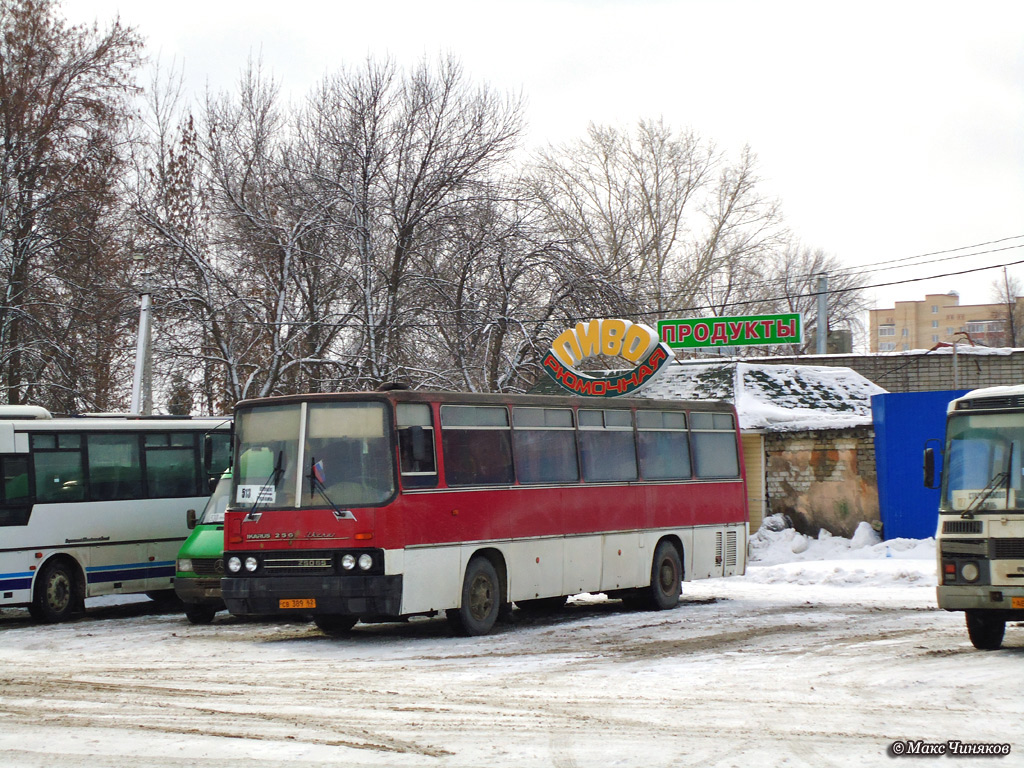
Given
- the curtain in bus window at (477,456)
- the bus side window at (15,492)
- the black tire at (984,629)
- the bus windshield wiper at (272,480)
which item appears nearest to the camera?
the black tire at (984,629)

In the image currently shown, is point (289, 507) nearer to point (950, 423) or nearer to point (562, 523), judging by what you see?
point (562, 523)

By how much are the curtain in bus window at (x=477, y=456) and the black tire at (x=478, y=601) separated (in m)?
0.96

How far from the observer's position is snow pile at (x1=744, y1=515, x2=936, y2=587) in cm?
2045

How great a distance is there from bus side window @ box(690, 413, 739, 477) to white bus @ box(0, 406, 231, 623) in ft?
23.4

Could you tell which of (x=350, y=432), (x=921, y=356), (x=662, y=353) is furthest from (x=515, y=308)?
(x=350, y=432)

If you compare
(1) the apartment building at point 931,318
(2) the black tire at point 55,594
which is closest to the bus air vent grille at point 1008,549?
(2) the black tire at point 55,594

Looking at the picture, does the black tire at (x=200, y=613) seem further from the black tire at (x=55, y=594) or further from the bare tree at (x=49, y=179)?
the bare tree at (x=49, y=179)

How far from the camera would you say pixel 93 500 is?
18.3m

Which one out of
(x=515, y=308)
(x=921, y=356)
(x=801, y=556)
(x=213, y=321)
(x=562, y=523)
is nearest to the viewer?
(x=562, y=523)

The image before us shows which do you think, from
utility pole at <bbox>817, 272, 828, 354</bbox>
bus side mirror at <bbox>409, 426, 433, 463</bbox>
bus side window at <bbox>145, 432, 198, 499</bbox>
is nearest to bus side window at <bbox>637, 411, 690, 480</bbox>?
bus side mirror at <bbox>409, 426, 433, 463</bbox>

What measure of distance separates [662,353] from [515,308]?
13.1 feet

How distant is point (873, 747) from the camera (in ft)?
24.9

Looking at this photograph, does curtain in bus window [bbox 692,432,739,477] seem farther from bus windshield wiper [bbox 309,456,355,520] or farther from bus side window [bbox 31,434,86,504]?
bus side window [bbox 31,434,86,504]

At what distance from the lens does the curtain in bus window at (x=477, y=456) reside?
1426cm
